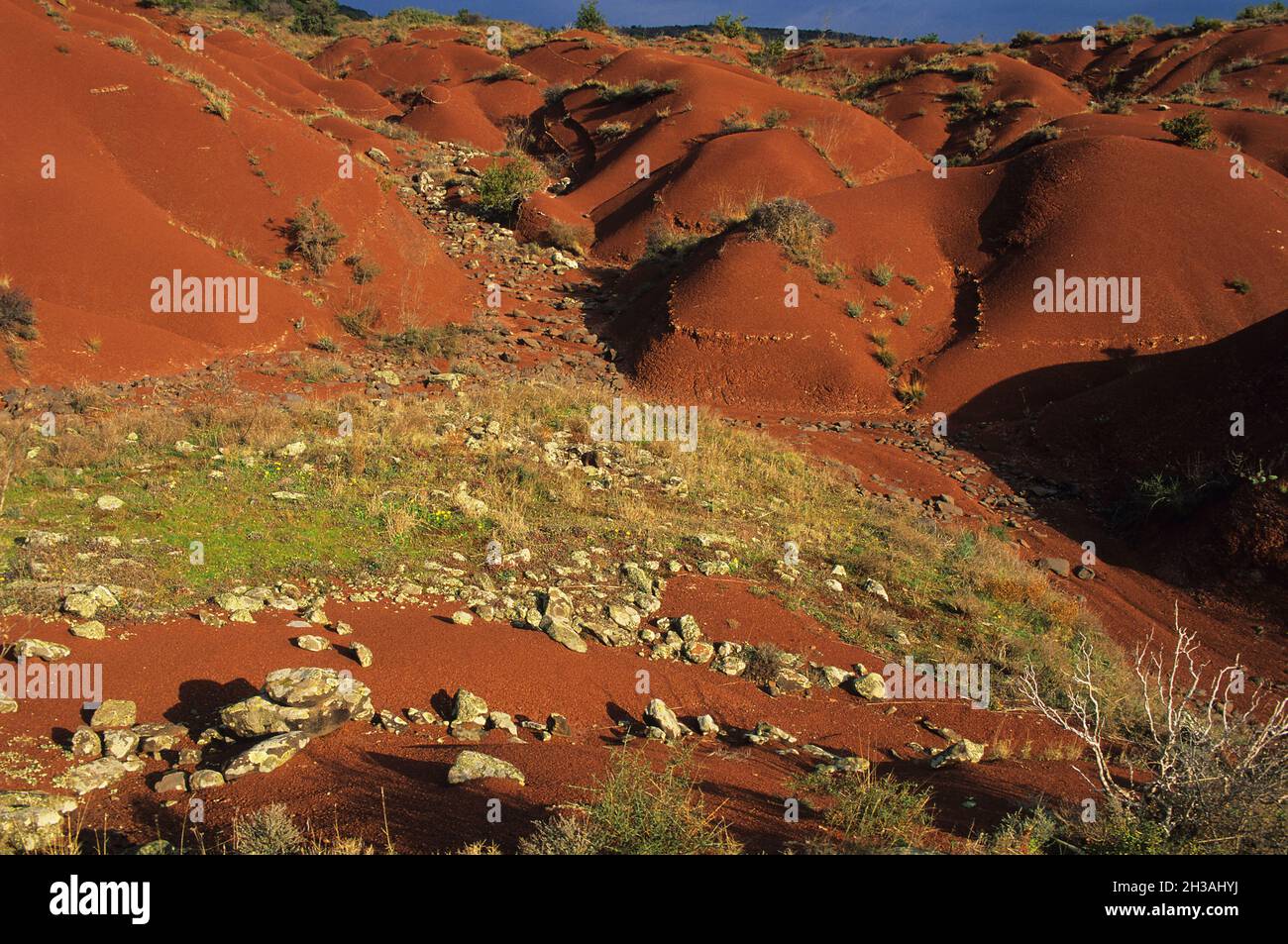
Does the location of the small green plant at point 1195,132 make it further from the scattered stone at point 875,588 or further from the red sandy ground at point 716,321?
the scattered stone at point 875,588

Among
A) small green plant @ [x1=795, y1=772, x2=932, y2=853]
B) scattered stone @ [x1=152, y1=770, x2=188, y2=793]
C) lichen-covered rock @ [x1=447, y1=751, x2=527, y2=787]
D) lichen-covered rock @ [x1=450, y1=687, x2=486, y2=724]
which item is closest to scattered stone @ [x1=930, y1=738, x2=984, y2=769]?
small green plant @ [x1=795, y1=772, x2=932, y2=853]

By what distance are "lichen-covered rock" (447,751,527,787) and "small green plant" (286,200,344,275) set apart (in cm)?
1560

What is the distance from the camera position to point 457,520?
8039 mm

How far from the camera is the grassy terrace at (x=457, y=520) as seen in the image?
21.4 feet

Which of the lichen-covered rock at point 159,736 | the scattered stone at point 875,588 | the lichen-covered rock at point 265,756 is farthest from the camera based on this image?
the scattered stone at point 875,588

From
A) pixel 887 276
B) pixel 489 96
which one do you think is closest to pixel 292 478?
pixel 887 276

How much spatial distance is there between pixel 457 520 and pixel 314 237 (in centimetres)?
1215

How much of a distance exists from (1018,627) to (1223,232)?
14.8 meters

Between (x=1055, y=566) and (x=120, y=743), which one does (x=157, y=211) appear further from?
(x=1055, y=566)

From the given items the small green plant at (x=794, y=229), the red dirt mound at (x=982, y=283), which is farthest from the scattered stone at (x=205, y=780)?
the small green plant at (x=794, y=229)

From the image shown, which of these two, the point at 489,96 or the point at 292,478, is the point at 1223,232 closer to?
the point at 292,478

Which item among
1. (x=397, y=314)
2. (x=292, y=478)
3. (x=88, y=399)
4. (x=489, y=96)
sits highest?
(x=489, y=96)

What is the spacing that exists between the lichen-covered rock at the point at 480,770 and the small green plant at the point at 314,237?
15601 millimetres

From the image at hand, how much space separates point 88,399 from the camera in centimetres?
1075
